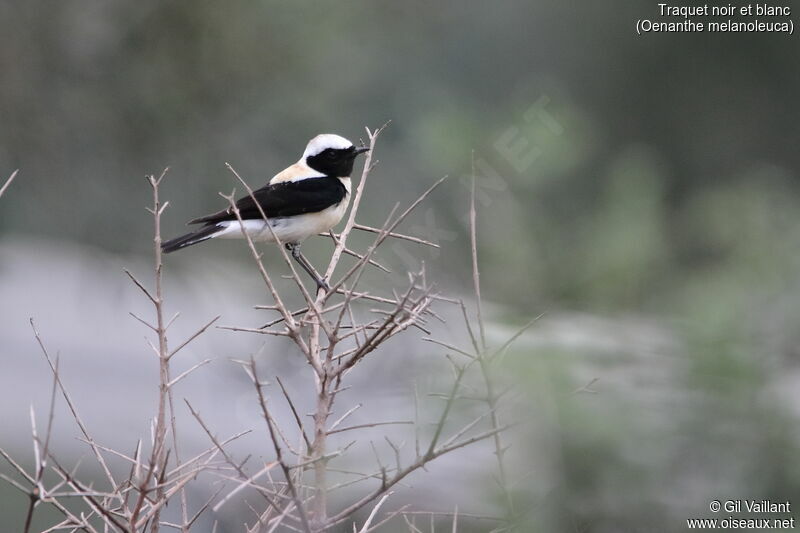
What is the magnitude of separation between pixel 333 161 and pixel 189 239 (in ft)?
2.15

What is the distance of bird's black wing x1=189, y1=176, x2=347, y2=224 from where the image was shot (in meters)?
3.11

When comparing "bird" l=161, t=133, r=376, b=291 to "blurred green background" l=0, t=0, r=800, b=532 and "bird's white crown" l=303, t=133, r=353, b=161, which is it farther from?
"blurred green background" l=0, t=0, r=800, b=532

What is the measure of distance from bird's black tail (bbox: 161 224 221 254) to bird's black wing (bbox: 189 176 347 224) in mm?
65

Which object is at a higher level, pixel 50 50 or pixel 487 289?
pixel 50 50

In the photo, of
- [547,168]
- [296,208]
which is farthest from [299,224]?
[547,168]

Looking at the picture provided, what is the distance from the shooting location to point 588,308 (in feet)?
12.4

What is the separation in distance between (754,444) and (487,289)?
1098mm

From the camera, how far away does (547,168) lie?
3916mm

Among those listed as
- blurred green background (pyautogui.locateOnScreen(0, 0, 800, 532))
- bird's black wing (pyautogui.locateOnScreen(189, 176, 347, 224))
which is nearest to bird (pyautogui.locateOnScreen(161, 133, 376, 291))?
bird's black wing (pyautogui.locateOnScreen(189, 176, 347, 224))

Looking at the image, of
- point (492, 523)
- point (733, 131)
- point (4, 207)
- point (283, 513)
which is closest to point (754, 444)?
point (492, 523)

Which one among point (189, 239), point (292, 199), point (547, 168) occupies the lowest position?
point (189, 239)

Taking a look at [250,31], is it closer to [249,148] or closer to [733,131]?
[249,148]

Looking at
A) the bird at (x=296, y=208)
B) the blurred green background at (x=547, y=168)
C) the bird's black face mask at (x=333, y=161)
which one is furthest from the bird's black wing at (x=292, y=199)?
the blurred green background at (x=547, y=168)

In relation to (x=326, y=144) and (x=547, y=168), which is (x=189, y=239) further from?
(x=547, y=168)
